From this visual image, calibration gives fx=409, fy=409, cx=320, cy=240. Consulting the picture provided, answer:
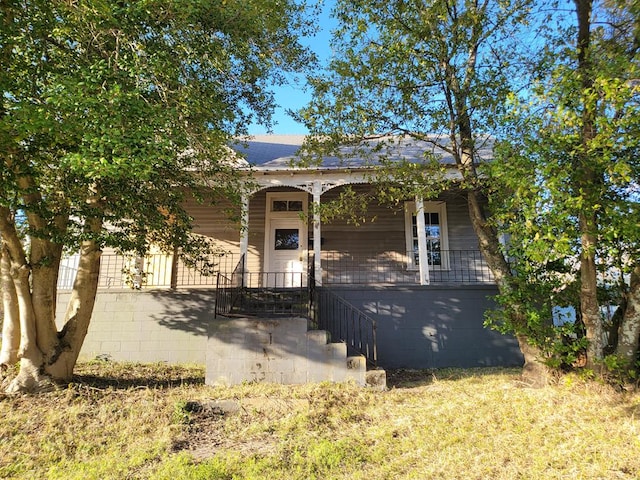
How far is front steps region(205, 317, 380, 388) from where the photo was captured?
266 inches

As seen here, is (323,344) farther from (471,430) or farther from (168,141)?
(168,141)

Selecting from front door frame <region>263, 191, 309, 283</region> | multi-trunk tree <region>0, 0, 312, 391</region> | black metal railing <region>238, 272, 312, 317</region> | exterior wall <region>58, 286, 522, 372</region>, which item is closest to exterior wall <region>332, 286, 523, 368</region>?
exterior wall <region>58, 286, 522, 372</region>

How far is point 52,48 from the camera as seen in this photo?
17.8ft

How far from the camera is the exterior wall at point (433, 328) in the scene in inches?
336

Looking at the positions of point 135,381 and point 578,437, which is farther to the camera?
point 135,381

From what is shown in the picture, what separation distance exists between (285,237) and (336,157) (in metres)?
2.73

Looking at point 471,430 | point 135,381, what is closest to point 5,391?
point 135,381

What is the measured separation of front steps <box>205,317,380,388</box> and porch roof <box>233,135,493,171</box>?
3.18 meters

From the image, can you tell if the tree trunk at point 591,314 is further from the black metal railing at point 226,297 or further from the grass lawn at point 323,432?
the black metal railing at point 226,297

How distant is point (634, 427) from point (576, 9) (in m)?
5.59

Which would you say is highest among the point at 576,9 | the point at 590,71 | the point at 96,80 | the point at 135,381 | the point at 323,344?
the point at 576,9

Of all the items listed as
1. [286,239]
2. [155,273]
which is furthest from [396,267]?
[155,273]

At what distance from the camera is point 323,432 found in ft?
15.8

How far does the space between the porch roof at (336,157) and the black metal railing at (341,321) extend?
9.42 ft
